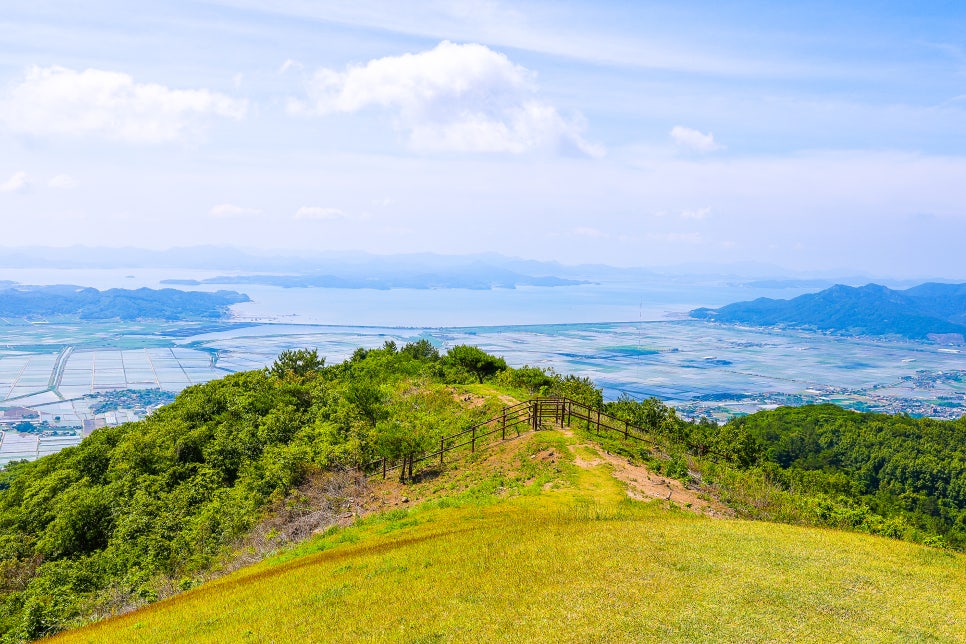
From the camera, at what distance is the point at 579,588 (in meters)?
12.0

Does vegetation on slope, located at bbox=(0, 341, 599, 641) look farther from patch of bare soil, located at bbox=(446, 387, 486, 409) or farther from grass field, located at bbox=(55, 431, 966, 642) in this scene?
grass field, located at bbox=(55, 431, 966, 642)

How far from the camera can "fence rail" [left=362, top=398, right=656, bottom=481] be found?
89.7 ft

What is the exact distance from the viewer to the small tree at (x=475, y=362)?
156ft

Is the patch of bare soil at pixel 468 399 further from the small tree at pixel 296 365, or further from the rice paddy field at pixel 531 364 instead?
the rice paddy field at pixel 531 364

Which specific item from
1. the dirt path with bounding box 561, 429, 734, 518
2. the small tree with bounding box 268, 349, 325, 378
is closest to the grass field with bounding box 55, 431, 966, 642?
the dirt path with bounding box 561, 429, 734, 518

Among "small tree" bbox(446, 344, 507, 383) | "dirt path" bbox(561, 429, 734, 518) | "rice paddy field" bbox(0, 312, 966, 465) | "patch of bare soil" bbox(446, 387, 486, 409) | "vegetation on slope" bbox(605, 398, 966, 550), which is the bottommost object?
"rice paddy field" bbox(0, 312, 966, 465)

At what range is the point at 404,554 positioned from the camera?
1543 centimetres

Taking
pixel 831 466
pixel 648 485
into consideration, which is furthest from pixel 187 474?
pixel 831 466

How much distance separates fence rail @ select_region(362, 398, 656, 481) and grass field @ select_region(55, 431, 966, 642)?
8.28 meters

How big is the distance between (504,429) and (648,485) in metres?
7.51

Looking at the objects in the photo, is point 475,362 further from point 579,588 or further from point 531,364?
point 531,364

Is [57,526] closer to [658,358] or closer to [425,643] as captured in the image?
[425,643]

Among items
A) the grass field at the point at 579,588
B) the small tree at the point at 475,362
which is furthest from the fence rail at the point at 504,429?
the small tree at the point at 475,362

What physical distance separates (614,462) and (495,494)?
5.54 meters
